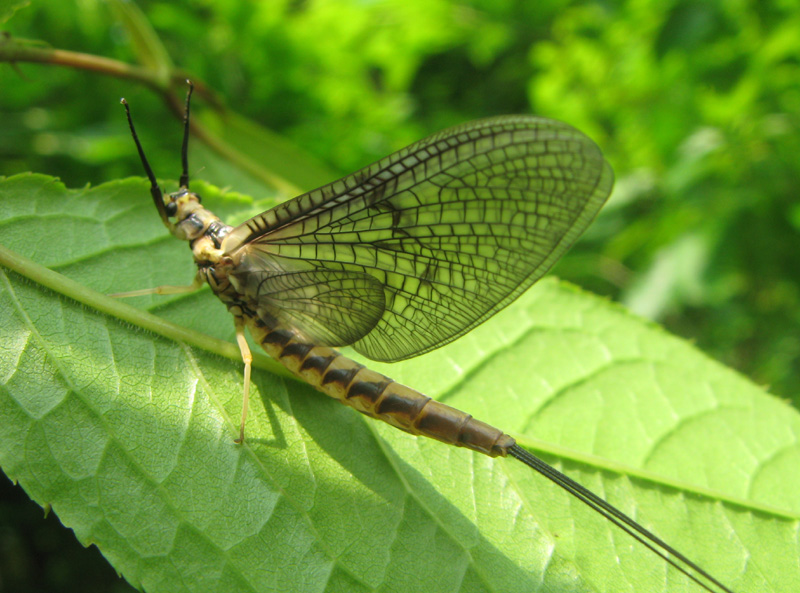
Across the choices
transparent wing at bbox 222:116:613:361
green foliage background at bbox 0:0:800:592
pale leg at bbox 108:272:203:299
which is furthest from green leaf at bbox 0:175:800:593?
green foliage background at bbox 0:0:800:592

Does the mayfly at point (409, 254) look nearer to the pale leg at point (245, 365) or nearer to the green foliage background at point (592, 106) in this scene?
the pale leg at point (245, 365)

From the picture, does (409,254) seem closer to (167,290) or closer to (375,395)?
(375,395)

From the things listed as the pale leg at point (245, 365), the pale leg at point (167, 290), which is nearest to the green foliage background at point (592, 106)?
the pale leg at point (167, 290)

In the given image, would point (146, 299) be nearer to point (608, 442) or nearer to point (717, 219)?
point (608, 442)

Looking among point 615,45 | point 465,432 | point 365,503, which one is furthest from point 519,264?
point 615,45

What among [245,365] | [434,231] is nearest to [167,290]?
[245,365]

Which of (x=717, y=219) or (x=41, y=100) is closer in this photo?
(x=41, y=100)

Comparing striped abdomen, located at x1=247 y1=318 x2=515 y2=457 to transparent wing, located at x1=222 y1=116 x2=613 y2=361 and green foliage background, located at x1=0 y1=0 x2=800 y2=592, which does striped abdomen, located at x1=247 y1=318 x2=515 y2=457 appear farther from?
green foliage background, located at x1=0 y1=0 x2=800 y2=592
